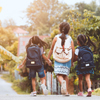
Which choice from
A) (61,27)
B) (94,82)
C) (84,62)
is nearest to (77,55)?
(84,62)

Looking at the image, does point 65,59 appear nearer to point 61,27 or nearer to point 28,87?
point 61,27

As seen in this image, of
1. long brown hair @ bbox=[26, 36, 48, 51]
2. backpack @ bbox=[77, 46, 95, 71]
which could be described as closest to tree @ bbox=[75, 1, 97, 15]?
long brown hair @ bbox=[26, 36, 48, 51]

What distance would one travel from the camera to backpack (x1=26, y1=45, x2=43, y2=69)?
510cm

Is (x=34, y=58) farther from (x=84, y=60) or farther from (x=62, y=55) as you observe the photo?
(x=84, y=60)

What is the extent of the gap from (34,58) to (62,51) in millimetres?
670

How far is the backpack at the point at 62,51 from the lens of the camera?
190 inches

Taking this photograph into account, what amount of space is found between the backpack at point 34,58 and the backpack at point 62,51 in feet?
1.46

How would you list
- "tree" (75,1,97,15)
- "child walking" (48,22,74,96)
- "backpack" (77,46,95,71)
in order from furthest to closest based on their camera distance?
"tree" (75,1,97,15) < "backpack" (77,46,95,71) < "child walking" (48,22,74,96)

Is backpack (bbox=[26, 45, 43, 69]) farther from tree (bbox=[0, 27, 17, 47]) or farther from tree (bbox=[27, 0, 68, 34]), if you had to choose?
tree (bbox=[27, 0, 68, 34])

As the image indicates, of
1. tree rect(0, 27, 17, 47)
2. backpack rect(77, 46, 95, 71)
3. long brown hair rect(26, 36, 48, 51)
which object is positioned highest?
tree rect(0, 27, 17, 47)

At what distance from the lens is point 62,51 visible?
15.9ft

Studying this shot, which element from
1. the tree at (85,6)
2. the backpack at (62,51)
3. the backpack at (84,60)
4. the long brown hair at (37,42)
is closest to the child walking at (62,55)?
the backpack at (62,51)

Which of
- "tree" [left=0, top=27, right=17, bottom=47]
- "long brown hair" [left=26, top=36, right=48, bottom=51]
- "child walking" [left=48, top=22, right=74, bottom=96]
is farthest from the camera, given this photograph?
"tree" [left=0, top=27, right=17, bottom=47]

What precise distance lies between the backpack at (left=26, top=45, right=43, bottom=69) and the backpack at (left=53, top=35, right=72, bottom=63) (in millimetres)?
444
